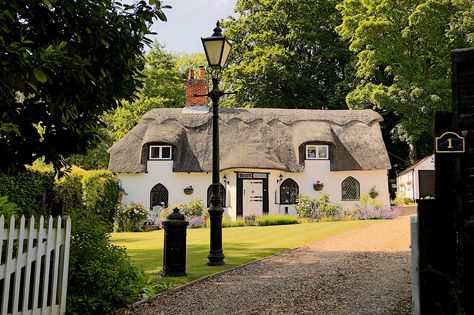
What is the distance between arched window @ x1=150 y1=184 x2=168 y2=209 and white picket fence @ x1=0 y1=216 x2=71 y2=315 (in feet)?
74.4

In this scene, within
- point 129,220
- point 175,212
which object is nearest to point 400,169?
point 129,220

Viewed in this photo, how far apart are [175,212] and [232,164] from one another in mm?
18256

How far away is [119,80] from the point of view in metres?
5.34

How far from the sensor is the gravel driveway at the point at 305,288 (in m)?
6.48

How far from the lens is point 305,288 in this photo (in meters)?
7.80

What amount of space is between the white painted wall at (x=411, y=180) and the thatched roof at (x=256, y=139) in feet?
16.2

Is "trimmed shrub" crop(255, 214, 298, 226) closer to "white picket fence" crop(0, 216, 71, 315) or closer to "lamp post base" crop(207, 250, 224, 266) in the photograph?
"lamp post base" crop(207, 250, 224, 266)

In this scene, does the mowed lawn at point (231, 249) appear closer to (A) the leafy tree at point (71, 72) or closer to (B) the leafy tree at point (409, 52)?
(A) the leafy tree at point (71, 72)

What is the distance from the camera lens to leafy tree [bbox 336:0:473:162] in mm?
33656

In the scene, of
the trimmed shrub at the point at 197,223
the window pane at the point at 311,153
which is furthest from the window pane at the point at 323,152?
the trimmed shrub at the point at 197,223

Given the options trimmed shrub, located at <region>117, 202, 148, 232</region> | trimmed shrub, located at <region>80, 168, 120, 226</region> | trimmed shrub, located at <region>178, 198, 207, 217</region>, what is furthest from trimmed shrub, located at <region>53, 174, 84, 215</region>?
trimmed shrub, located at <region>178, 198, 207, 217</region>

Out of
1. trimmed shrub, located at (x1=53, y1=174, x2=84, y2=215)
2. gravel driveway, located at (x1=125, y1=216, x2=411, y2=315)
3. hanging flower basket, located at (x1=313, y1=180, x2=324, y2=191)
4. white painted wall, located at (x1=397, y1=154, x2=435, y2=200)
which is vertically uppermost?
white painted wall, located at (x1=397, y1=154, x2=435, y2=200)

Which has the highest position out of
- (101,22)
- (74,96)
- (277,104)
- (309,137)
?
(277,104)

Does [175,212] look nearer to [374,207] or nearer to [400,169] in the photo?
[374,207]
